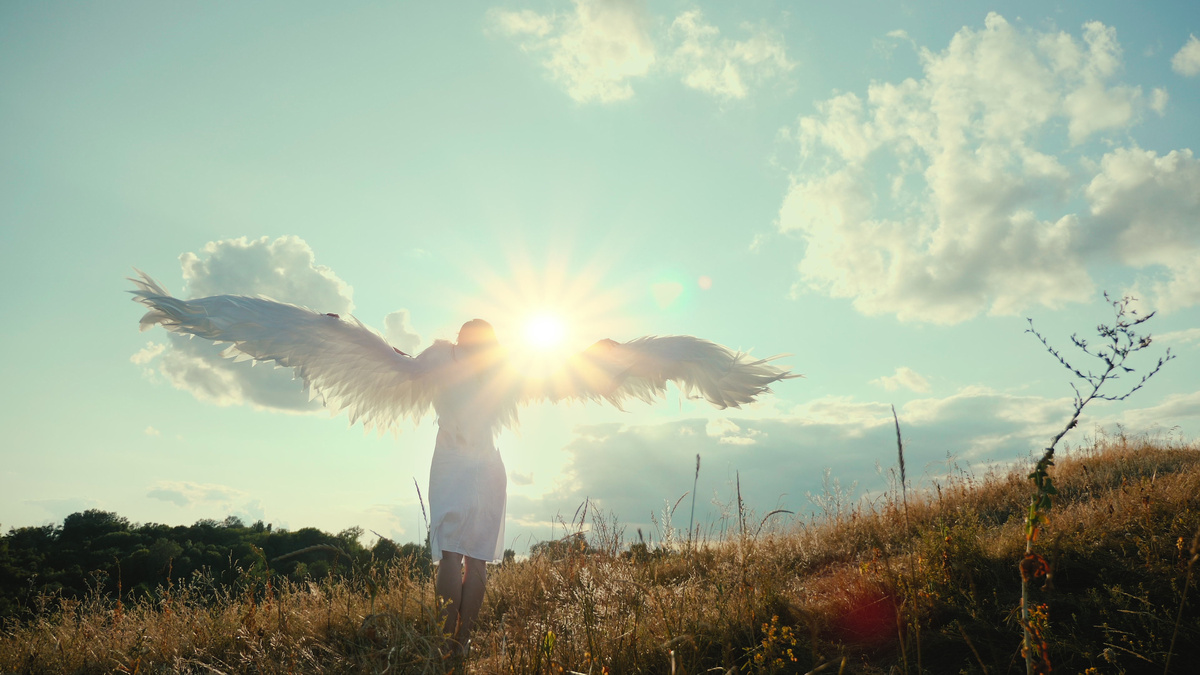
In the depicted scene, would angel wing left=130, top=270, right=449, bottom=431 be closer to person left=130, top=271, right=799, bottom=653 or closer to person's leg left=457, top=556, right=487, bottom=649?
person left=130, top=271, right=799, bottom=653

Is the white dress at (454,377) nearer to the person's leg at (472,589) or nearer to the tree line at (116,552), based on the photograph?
the person's leg at (472,589)

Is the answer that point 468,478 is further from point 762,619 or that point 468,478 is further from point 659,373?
point 762,619

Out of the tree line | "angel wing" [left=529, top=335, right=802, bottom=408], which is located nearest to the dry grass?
"angel wing" [left=529, top=335, right=802, bottom=408]

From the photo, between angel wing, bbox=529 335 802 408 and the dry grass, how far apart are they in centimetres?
108

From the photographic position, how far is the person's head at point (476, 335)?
163 inches

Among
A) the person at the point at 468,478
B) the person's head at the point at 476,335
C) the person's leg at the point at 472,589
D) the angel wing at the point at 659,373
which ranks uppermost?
the person's head at the point at 476,335

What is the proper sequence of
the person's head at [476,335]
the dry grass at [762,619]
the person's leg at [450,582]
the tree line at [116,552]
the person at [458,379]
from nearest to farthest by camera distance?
the dry grass at [762,619]
the person's leg at [450,582]
the person at [458,379]
the person's head at [476,335]
the tree line at [116,552]

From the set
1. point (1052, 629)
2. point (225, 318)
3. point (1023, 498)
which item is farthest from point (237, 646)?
point (1023, 498)

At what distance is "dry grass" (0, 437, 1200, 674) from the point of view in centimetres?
263

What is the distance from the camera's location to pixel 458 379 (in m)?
4.03

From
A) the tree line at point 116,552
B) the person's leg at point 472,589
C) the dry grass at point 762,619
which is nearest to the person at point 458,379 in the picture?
the person's leg at point 472,589

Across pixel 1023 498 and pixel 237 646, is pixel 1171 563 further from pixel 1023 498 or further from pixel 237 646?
pixel 237 646

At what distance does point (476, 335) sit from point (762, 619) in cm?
258

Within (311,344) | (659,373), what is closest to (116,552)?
(311,344)
